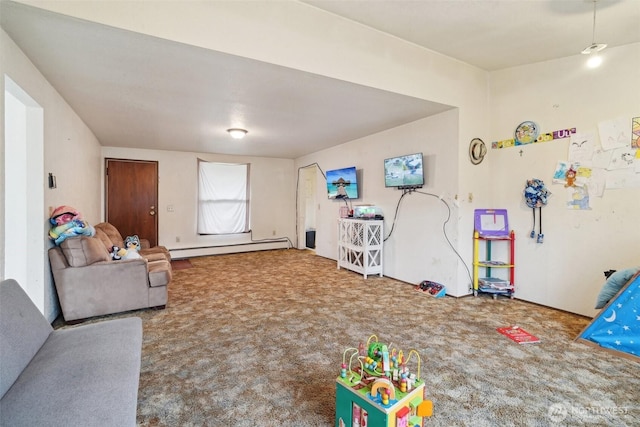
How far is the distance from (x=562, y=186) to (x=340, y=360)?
9.50ft

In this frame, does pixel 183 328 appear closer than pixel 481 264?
Yes

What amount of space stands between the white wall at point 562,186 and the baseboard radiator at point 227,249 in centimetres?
476

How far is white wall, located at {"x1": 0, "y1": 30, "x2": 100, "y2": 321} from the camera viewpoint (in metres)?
1.97

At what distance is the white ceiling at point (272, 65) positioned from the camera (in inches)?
79.5

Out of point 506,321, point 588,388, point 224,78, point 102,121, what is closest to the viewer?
point 588,388

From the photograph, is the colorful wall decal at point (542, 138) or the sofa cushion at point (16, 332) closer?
the sofa cushion at point (16, 332)

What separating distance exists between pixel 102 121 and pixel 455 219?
4658 mm

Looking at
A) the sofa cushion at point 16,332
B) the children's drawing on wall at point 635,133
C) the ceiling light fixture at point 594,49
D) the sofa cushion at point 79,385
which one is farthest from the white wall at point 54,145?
the children's drawing on wall at point 635,133

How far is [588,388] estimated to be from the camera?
1.80m

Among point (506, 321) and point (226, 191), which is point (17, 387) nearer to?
point (506, 321)

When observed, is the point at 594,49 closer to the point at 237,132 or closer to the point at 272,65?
the point at 272,65

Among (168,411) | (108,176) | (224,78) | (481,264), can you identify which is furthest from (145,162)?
(481,264)

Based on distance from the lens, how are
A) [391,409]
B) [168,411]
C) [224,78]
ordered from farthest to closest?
[224,78], [168,411], [391,409]

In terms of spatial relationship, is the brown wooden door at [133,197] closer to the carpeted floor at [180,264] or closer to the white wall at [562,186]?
the carpeted floor at [180,264]
